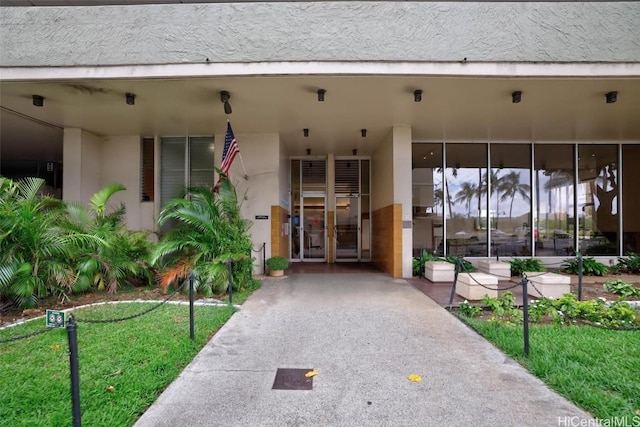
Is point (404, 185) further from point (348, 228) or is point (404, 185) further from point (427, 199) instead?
point (348, 228)

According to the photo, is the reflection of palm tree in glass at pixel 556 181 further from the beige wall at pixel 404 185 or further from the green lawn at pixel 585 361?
the green lawn at pixel 585 361

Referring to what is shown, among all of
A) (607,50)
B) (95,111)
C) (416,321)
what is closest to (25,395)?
(416,321)

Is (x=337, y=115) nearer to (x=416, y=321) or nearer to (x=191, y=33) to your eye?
(x=191, y=33)

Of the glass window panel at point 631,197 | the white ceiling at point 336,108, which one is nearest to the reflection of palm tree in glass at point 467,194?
the white ceiling at point 336,108

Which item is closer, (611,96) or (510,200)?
(611,96)

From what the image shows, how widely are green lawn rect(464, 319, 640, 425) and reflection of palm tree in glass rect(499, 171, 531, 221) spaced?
23.2 feet

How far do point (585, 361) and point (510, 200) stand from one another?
8.36 metres

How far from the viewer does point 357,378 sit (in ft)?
11.5

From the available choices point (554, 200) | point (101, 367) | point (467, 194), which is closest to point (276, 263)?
point (101, 367)

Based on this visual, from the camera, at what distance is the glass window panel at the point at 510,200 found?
1100cm

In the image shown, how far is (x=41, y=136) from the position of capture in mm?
10875

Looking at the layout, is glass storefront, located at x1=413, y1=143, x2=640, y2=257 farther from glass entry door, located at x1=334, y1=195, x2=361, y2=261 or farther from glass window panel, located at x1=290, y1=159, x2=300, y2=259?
glass window panel, located at x1=290, y1=159, x2=300, y2=259

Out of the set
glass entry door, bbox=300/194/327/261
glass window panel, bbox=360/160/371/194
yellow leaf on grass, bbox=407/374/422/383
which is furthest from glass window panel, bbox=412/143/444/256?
yellow leaf on grass, bbox=407/374/422/383

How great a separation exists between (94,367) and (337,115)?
7.11 metres
